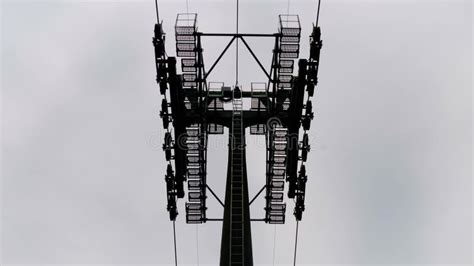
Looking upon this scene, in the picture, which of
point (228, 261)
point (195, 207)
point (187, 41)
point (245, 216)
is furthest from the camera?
point (195, 207)

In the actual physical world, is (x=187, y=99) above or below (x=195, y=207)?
above

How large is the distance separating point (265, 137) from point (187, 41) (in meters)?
7.05

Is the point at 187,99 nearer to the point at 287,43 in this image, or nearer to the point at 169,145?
the point at 169,145

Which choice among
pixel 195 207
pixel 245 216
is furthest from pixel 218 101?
pixel 245 216

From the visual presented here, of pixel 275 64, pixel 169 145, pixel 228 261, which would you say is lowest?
pixel 228 261

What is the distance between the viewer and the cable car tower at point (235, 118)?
2423cm

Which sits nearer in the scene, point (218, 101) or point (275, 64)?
point (275, 64)

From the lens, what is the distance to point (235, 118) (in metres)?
27.4

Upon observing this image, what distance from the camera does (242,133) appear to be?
87.2 ft

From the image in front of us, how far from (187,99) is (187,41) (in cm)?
311

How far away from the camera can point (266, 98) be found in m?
27.8

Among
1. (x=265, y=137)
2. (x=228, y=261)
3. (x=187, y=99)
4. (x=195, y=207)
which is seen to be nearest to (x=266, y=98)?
(x=265, y=137)

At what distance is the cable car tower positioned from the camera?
79.5ft

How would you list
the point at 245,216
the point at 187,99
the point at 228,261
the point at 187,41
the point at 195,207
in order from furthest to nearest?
the point at 195,207 < the point at 187,99 < the point at 187,41 < the point at 245,216 < the point at 228,261
